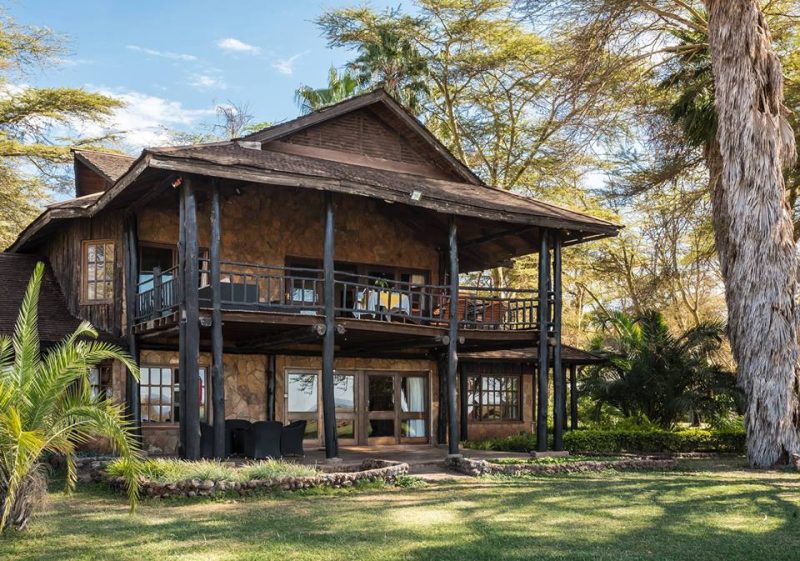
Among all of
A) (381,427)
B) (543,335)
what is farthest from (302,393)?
(543,335)

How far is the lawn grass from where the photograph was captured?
30.2 feet

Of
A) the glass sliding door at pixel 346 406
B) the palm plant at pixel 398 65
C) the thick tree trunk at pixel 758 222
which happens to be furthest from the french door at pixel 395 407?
the palm plant at pixel 398 65

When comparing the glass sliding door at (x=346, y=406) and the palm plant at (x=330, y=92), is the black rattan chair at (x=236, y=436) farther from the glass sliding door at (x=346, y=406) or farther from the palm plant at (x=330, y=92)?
the palm plant at (x=330, y=92)

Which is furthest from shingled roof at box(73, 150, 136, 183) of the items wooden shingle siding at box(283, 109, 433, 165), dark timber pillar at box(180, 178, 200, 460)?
dark timber pillar at box(180, 178, 200, 460)

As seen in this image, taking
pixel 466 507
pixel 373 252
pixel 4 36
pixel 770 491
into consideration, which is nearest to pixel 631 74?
pixel 373 252

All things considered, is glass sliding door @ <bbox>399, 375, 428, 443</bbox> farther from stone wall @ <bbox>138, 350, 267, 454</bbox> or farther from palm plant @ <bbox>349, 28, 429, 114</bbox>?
palm plant @ <bbox>349, 28, 429, 114</bbox>

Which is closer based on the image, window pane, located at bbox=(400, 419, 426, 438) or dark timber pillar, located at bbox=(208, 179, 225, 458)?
dark timber pillar, located at bbox=(208, 179, 225, 458)

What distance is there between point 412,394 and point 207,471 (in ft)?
33.2

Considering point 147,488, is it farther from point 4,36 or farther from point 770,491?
point 4,36

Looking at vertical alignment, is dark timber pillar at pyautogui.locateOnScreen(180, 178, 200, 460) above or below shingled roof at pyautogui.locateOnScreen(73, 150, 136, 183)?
below

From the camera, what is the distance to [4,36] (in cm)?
3086

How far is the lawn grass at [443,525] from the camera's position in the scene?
920 cm

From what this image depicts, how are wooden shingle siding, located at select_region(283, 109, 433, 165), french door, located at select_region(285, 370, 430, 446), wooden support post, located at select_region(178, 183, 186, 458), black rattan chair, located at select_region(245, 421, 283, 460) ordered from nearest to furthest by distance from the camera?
wooden support post, located at select_region(178, 183, 186, 458) → black rattan chair, located at select_region(245, 421, 283, 460) → wooden shingle siding, located at select_region(283, 109, 433, 165) → french door, located at select_region(285, 370, 430, 446)

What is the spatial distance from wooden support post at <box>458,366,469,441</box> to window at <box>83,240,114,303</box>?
30.9 ft
